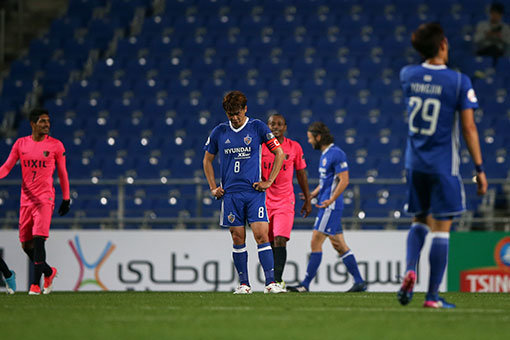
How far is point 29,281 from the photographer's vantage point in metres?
13.0

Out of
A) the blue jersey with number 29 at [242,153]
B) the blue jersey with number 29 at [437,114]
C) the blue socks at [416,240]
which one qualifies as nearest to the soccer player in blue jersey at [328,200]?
the blue jersey with number 29 at [242,153]

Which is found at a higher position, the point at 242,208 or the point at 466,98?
the point at 466,98

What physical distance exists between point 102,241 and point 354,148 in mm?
5773

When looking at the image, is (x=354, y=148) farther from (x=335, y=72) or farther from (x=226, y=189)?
(x=226, y=189)

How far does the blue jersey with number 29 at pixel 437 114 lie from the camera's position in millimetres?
6324

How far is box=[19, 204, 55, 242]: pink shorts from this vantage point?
9.80 meters

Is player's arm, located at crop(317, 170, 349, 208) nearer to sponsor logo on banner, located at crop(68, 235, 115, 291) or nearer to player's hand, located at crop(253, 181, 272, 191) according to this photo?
player's hand, located at crop(253, 181, 272, 191)

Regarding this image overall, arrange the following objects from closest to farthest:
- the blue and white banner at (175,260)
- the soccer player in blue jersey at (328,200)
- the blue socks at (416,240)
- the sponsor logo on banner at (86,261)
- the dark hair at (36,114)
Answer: the blue socks at (416,240)
the dark hair at (36,114)
the soccer player in blue jersey at (328,200)
the blue and white banner at (175,260)
the sponsor logo on banner at (86,261)

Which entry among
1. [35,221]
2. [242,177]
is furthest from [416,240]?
[35,221]

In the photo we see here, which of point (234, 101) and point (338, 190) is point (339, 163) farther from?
point (234, 101)

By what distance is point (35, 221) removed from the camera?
982 centimetres

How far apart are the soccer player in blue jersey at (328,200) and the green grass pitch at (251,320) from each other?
115 inches

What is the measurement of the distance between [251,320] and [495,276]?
7927 millimetres

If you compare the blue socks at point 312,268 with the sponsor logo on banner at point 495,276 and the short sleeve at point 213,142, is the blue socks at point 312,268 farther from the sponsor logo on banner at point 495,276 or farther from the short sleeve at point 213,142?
the sponsor logo on banner at point 495,276
